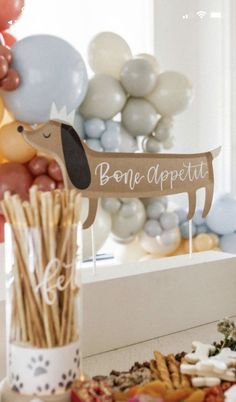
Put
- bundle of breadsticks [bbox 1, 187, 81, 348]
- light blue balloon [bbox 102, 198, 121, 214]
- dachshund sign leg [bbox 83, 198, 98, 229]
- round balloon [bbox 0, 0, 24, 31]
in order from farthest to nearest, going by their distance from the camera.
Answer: light blue balloon [bbox 102, 198, 121, 214]
round balloon [bbox 0, 0, 24, 31]
dachshund sign leg [bbox 83, 198, 98, 229]
bundle of breadsticks [bbox 1, 187, 81, 348]

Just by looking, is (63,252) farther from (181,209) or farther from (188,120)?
(188,120)

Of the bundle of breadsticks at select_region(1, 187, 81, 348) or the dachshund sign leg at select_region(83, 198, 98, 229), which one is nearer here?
the bundle of breadsticks at select_region(1, 187, 81, 348)

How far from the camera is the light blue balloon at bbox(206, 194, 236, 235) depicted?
86.0 inches

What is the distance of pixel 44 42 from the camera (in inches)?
60.6

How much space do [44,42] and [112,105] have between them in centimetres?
39

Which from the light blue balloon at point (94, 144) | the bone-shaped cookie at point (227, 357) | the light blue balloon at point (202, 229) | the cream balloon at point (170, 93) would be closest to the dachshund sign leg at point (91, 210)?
the bone-shaped cookie at point (227, 357)

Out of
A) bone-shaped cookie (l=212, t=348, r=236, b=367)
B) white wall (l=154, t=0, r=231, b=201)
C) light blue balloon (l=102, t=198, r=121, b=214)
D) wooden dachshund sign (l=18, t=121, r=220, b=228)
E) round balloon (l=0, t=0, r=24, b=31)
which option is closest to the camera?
bone-shaped cookie (l=212, t=348, r=236, b=367)

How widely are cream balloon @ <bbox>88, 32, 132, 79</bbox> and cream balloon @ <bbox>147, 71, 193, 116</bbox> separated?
0.46 ft

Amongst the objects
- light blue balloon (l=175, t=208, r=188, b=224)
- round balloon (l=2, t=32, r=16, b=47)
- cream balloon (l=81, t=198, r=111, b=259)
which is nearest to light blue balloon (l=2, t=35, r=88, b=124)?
round balloon (l=2, t=32, r=16, b=47)

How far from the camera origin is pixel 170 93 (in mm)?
1920

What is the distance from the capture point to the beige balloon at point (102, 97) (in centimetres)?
184

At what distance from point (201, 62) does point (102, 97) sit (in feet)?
3.40

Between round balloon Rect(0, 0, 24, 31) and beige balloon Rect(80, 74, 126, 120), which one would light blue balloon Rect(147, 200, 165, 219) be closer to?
beige balloon Rect(80, 74, 126, 120)

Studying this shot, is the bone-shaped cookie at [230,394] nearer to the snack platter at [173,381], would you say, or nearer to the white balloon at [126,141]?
the snack platter at [173,381]
